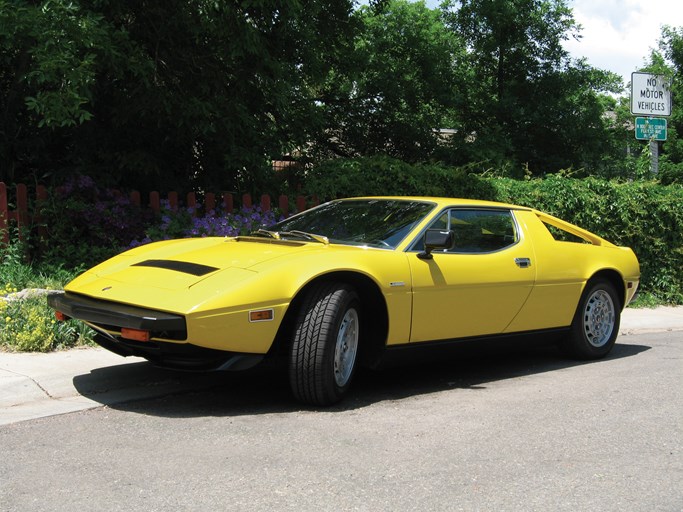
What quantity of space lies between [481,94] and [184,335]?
47.6 feet

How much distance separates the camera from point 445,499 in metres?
3.53

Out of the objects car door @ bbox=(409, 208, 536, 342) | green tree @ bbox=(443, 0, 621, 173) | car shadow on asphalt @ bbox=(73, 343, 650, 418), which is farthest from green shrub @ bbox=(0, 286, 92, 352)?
green tree @ bbox=(443, 0, 621, 173)

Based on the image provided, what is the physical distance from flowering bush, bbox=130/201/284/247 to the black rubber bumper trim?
311 cm

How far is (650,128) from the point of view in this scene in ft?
38.1

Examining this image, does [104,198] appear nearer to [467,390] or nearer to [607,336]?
[467,390]

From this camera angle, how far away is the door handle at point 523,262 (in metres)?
6.16

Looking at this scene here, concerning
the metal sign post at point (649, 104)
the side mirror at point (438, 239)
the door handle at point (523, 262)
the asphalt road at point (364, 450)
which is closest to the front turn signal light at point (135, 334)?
the asphalt road at point (364, 450)

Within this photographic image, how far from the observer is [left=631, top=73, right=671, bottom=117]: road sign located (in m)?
11.5

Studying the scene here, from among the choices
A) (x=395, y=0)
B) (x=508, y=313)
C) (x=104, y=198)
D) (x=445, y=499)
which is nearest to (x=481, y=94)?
(x=395, y=0)

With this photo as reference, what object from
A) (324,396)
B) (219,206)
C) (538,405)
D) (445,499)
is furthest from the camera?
(219,206)

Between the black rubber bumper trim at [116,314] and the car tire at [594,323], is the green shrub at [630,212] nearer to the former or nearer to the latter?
the car tire at [594,323]

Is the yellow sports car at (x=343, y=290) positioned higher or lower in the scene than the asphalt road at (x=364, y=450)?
higher

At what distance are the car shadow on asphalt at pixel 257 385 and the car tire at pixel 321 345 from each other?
181 mm

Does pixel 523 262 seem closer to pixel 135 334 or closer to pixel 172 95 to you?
pixel 135 334
